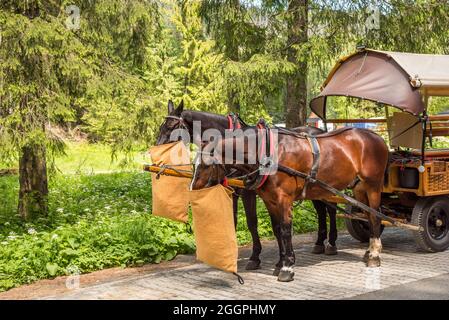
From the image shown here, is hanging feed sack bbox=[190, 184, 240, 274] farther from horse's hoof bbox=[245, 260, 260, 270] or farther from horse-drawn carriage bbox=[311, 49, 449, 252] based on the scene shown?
horse-drawn carriage bbox=[311, 49, 449, 252]

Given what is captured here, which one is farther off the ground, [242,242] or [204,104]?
[204,104]

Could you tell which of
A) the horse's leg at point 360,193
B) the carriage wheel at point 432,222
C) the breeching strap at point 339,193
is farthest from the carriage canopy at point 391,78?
the carriage wheel at point 432,222

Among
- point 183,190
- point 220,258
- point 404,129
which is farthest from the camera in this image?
point 404,129

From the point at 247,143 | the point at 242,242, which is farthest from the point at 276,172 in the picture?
the point at 242,242

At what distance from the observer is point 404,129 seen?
358 inches

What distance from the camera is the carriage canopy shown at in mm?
7832

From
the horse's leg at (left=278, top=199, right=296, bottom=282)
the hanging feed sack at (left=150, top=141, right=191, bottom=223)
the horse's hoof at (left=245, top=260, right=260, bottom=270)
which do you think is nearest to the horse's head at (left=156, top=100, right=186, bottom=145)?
the hanging feed sack at (left=150, top=141, right=191, bottom=223)

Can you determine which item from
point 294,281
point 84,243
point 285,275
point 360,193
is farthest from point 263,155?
point 84,243

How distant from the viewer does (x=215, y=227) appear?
6.30m

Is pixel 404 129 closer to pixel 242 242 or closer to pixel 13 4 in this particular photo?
pixel 242 242

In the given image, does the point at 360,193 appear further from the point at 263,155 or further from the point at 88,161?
the point at 88,161

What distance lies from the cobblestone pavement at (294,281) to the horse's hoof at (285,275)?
0.07 metres

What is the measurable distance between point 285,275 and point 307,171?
1352 mm

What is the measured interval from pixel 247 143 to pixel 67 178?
11820 millimetres
